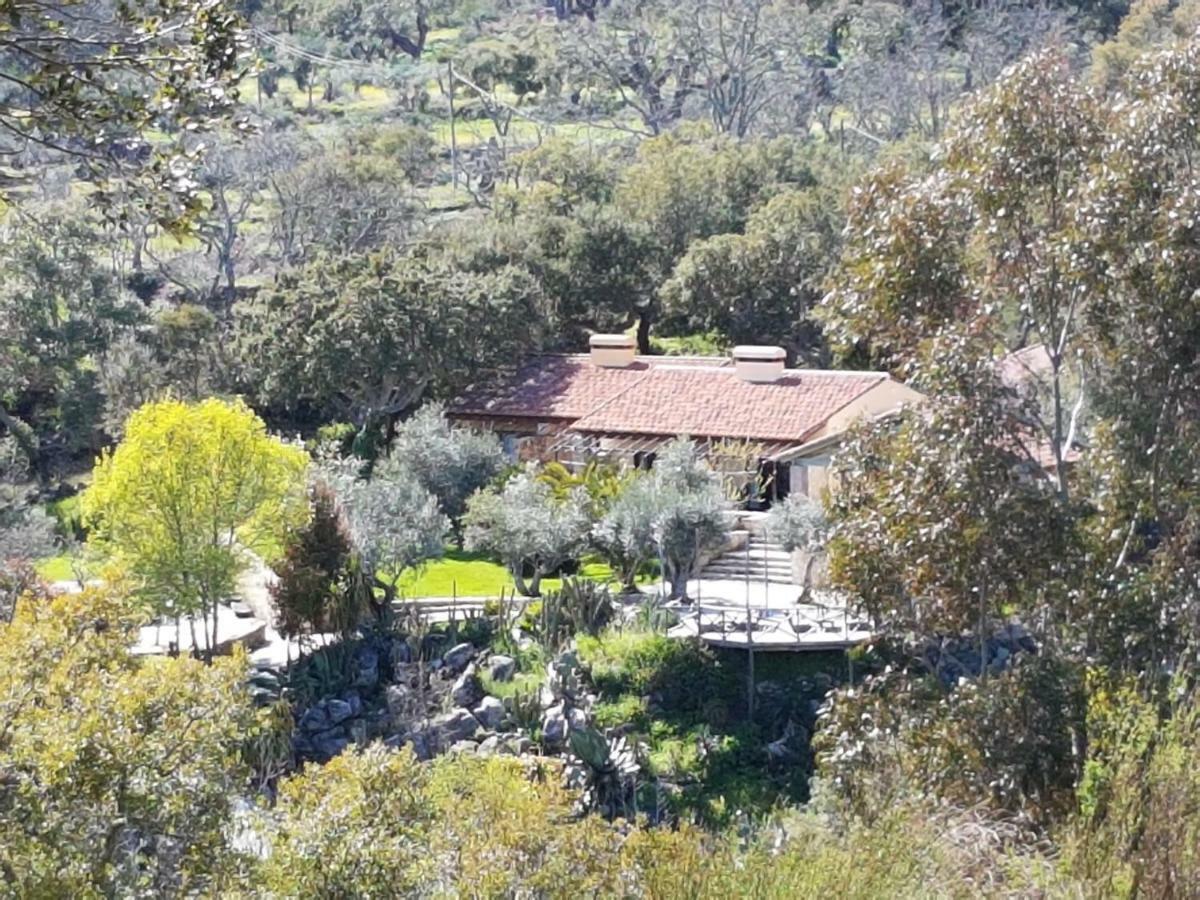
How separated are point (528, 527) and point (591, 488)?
2461 mm

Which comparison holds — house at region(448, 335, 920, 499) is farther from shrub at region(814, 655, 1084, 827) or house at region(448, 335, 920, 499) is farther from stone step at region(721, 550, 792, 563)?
shrub at region(814, 655, 1084, 827)

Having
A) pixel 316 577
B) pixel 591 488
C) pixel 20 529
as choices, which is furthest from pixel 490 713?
pixel 20 529

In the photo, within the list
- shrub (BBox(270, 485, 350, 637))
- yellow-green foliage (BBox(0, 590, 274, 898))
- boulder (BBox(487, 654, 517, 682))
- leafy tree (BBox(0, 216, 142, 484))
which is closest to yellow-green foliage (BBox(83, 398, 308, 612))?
shrub (BBox(270, 485, 350, 637))

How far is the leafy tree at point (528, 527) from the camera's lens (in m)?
30.9

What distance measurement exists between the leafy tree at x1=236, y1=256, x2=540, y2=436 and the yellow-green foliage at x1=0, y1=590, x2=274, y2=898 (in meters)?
28.9

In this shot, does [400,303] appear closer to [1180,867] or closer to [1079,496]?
[1079,496]

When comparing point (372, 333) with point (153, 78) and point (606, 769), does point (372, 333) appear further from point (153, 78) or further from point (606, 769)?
point (153, 78)

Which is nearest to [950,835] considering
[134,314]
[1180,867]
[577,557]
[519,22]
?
[1180,867]

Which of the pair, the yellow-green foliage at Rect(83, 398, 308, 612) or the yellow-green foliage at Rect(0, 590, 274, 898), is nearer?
the yellow-green foliage at Rect(0, 590, 274, 898)

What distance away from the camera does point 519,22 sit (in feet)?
299

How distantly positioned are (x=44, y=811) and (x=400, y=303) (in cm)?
3100

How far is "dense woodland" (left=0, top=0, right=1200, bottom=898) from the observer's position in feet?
32.3

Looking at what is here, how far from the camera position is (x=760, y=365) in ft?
129

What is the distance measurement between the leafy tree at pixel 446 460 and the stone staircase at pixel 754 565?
5084 millimetres
